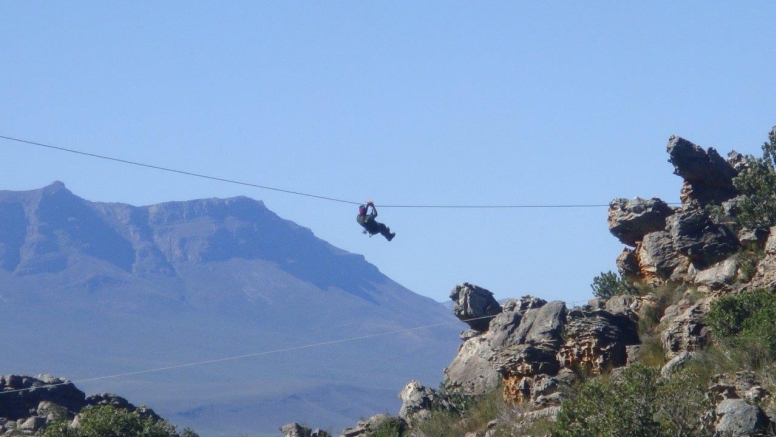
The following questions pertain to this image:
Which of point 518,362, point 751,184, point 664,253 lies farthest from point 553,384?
point 751,184

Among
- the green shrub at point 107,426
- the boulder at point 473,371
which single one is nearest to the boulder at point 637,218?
the boulder at point 473,371

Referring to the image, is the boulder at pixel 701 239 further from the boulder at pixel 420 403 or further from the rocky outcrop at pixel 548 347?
the boulder at pixel 420 403

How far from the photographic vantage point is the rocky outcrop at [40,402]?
1945 inches

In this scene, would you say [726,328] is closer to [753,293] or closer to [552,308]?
[753,293]

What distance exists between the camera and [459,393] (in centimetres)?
4384

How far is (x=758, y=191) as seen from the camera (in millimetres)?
44031

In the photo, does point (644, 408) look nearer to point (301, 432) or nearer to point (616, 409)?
point (616, 409)

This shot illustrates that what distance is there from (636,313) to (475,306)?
959cm

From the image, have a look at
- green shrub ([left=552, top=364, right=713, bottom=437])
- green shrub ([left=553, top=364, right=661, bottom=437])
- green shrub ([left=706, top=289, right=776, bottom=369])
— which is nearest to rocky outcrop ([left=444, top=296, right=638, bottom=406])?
green shrub ([left=706, top=289, right=776, bottom=369])

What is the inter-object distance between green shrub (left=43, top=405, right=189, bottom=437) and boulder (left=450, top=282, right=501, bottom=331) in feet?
46.0

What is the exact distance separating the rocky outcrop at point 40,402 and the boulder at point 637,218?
22348 mm

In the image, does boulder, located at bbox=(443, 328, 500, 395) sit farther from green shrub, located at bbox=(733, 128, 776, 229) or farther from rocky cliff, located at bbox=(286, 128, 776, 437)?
green shrub, located at bbox=(733, 128, 776, 229)

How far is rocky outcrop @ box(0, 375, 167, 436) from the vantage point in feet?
162

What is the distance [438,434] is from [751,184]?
16.4m
